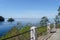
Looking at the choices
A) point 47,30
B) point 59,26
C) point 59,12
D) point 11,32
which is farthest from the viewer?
point 59,12

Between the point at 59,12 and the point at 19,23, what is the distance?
23964 mm

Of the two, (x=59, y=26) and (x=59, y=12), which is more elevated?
(x=59, y=12)

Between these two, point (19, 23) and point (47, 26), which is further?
point (47, 26)

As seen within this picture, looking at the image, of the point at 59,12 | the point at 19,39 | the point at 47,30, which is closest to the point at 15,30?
the point at 19,39

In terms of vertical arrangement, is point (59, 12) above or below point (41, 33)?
above

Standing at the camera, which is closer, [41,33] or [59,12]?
[41,33]

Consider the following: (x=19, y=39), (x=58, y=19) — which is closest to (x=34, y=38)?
(x=19, y=39)

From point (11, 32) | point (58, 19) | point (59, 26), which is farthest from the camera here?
point (58, 19)

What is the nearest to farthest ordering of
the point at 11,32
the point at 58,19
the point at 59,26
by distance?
1. the point at 11,32
2. the point at 59,26
3. the point at 58,19

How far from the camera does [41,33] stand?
17.5 metres

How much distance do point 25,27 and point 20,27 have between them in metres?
0.48

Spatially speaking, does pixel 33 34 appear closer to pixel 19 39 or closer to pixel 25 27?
pixel 19 39

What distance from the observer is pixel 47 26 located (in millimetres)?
20531

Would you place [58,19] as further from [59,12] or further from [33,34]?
[33,34]
